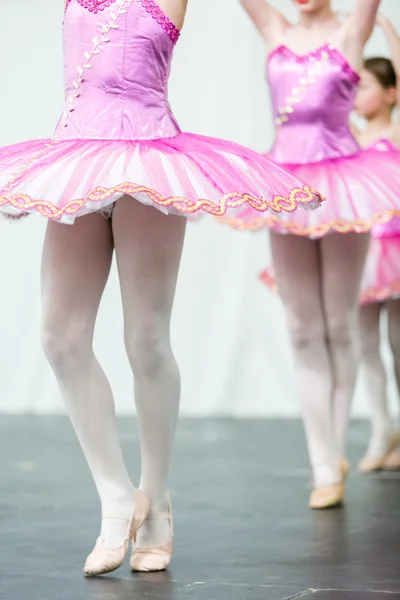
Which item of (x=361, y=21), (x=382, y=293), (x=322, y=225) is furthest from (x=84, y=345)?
(x=382, y=293)

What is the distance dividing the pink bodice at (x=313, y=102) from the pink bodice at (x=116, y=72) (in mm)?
897

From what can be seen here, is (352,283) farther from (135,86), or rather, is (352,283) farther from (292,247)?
(135,86)

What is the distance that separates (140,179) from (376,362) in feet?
6.41

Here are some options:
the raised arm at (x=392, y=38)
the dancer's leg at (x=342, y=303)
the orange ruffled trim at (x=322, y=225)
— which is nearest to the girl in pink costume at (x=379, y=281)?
the raised arm at (x=392, y=38)

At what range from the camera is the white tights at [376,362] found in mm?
3779

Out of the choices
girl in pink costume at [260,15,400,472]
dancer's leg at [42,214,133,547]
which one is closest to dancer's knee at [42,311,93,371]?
dancer's leg at [42,214,133,547]

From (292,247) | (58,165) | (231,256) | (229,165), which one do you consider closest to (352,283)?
(292,247)

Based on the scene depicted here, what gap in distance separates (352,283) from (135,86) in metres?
1.07

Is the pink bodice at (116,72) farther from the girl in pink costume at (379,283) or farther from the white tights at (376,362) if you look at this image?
the white tights at (376,362)

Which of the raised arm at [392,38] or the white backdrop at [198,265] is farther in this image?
the white backdrop at [198,265]

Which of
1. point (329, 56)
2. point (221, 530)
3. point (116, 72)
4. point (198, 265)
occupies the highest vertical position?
point (116, 72)

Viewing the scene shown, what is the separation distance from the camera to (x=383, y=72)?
3.86 m

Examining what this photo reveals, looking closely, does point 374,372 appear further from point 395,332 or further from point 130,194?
point 130,194

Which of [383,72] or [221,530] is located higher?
[383,72]
